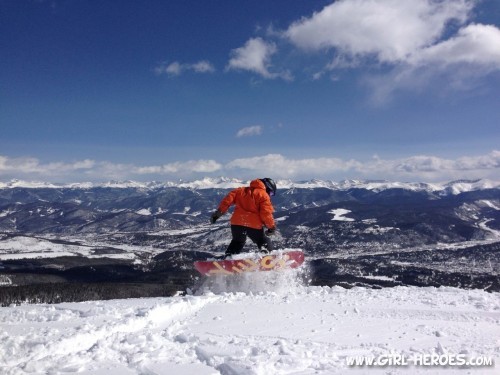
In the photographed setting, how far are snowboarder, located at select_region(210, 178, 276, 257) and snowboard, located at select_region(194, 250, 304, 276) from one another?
51 centimetres

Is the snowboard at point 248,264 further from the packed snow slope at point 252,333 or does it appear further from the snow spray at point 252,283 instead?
the packed snow slope at point 252,333

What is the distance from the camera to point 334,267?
19338 cm

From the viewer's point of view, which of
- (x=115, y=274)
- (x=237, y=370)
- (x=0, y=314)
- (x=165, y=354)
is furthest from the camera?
(x=115, y=274)

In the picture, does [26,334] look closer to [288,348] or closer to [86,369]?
[86,369]

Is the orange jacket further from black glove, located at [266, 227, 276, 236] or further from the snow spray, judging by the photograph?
the snow spray

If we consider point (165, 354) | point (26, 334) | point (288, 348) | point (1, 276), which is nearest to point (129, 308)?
point (26, 334)

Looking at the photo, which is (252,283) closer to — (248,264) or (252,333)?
(248,264)

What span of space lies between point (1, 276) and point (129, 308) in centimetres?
18093

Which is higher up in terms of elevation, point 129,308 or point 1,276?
point 129,308

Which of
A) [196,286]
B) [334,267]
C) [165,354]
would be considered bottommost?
[334,267]

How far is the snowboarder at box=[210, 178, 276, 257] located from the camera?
14.8 m

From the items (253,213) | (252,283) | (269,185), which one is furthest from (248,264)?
(269,185)

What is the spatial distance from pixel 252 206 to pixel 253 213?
285 millimetres

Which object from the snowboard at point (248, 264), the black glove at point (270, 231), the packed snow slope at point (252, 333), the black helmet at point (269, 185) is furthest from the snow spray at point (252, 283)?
Result: the black helmet at point (269, 185)
